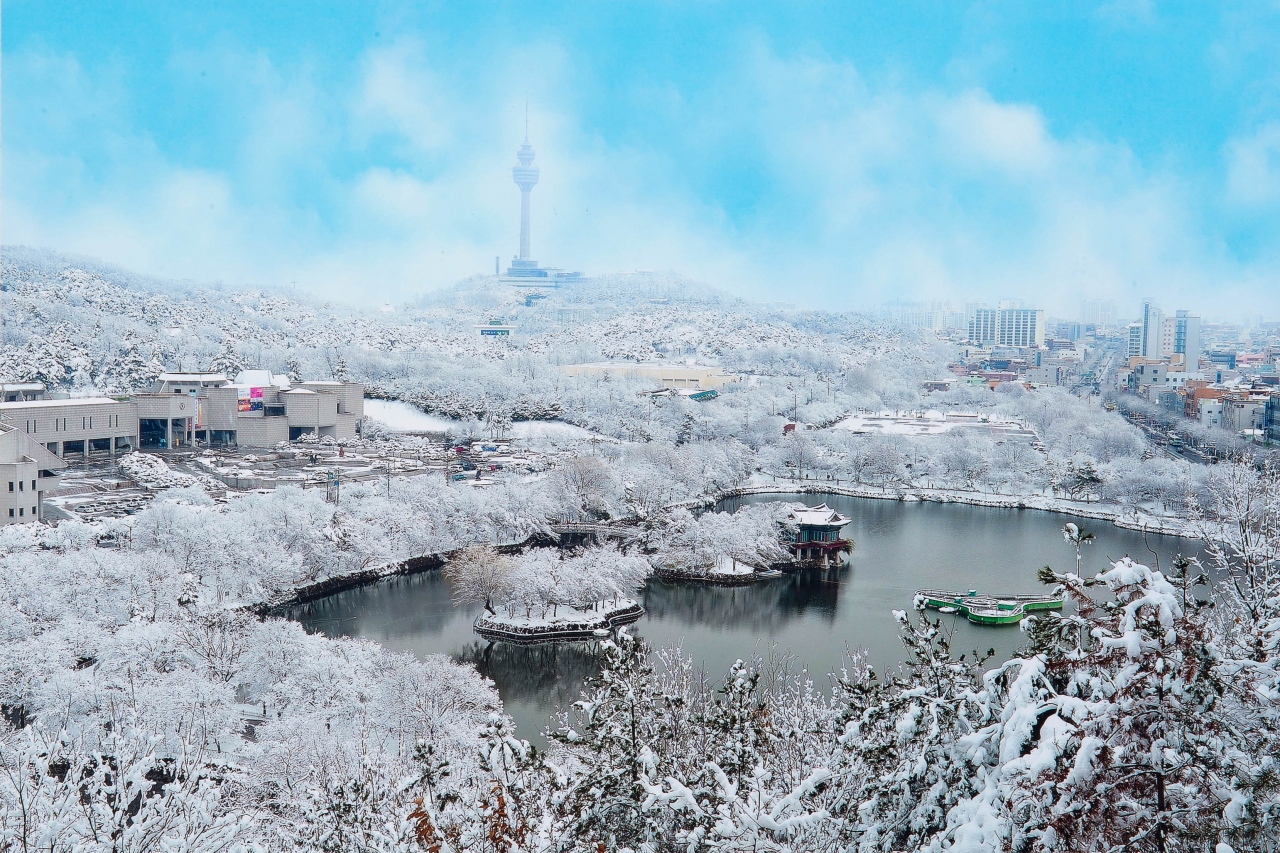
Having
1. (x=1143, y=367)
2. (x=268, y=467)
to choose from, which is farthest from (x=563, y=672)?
(x=1143, y=367)

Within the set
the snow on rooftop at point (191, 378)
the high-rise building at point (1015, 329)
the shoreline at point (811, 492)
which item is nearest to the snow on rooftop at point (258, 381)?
the snow on rooftop at point (191, 378)

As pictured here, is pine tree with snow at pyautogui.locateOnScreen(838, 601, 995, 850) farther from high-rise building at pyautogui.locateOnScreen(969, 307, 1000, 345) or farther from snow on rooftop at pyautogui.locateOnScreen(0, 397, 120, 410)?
high-rise building at pyautogui.locateOnScreen(969, 307, 1000, 345)

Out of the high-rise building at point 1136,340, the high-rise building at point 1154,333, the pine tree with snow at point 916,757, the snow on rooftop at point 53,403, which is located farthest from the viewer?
the high-rise building at point 1136,340

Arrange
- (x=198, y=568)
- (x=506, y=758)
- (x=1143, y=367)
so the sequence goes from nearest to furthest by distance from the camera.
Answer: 1. (x=506, y=758)
2. (x=198, y=568)
3. (x=1143, y=367)

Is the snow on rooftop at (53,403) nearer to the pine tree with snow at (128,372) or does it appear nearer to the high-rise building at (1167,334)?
the pine tree with snow at (128,372)

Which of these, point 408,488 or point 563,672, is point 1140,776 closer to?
point 563,672

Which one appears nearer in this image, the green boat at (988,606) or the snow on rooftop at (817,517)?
the green boat at (988,606)

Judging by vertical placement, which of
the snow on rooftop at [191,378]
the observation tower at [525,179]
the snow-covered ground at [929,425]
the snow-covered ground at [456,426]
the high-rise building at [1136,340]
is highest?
the observation tower at [525,179]
